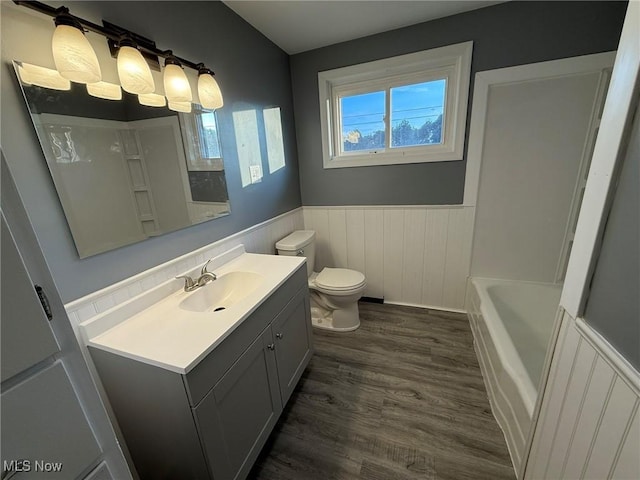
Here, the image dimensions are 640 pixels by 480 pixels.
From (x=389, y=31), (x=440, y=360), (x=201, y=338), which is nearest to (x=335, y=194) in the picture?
(x=389, y=31)

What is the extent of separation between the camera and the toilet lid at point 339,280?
203 centimetres

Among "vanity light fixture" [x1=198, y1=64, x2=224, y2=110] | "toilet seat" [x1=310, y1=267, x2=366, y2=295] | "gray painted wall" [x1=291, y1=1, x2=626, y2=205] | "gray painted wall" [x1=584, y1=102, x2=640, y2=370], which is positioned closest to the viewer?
"gray painted wall" [x1=584, y1=102, x2=640, y2=370]

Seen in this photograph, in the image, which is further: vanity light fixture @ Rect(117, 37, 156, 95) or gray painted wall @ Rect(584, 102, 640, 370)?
vanity light fixture @ Rect(117, 37, 156, 95)

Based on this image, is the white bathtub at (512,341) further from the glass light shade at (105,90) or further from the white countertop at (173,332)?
the glass light shade at (105,90)

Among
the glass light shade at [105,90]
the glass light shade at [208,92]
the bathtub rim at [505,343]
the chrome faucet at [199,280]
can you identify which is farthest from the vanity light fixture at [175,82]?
the bathtub rim at [505,343]

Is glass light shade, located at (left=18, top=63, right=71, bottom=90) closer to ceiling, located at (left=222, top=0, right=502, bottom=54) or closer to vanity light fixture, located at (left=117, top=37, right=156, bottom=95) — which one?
vanity light fixture, located at (left=117, top=37, right=156, bottom=95)

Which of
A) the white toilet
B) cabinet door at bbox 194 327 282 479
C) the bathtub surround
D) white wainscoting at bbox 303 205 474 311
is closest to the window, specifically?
the white toilet

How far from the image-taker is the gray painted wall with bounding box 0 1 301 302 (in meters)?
0.80

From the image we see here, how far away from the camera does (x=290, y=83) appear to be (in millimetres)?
2305

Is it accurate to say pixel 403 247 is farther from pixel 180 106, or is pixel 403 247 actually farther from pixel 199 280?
pixel 180 106

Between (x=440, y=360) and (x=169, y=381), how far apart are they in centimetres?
171

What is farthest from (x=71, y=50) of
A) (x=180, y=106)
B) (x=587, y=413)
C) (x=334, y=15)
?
(x=587, y=413)

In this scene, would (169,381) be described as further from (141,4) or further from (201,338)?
(141,4)

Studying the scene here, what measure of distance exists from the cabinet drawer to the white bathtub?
3.90 feet
